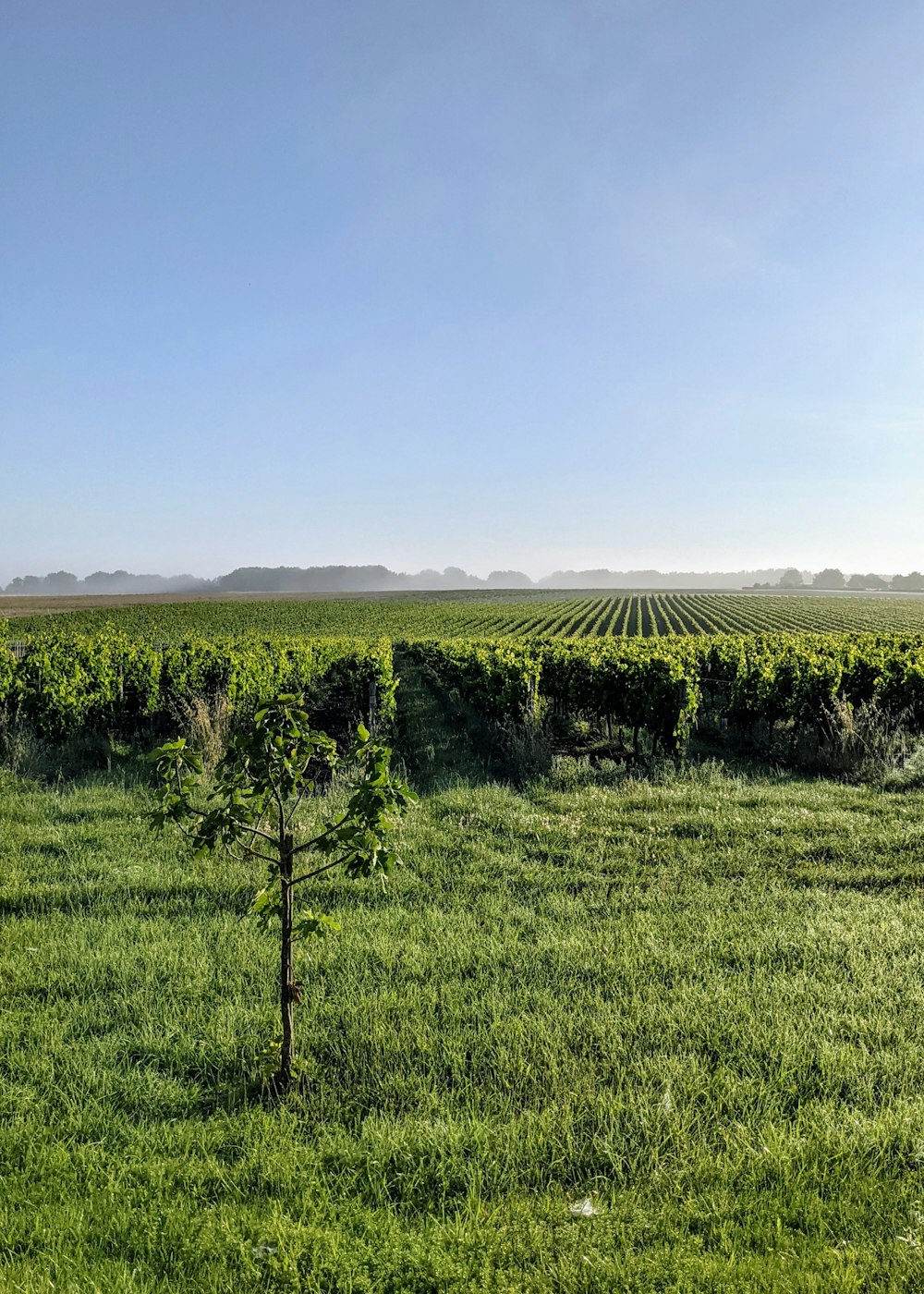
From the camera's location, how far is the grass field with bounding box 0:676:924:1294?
2.83 m

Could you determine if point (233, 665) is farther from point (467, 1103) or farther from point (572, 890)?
point (467, 1103)

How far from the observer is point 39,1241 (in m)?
2.87

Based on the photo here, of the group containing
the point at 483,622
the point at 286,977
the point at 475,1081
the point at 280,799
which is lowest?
the point at 475,1081

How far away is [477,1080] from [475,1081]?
0.01 m

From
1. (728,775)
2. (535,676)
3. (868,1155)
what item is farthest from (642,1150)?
(535,676)

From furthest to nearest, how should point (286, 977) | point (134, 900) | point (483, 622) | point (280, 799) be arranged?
point (483, 622) < point (134, 900) < point (286, 977) < point (280, 799)

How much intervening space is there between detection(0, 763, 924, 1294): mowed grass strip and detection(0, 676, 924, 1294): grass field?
Answer: 0.05ft

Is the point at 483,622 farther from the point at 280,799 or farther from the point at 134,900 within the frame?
the point at 280,799

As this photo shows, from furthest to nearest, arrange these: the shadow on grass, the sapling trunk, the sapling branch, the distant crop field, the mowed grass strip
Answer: the distant crop field
the shadow on grass
the sapling trunk
the sapling branch
the mowed grass strip

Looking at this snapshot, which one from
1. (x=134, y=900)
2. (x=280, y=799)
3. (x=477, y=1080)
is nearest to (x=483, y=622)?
(x=134, y=900)

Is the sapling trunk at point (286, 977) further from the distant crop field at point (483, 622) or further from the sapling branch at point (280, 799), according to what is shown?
the distant crop field at point (483, 622)

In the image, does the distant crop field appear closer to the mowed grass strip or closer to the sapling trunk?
the mowed grass strip

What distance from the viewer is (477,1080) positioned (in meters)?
3.81

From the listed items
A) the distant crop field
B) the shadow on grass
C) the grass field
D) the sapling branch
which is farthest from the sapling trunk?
the distant crop field
